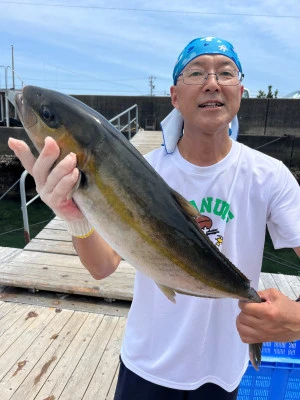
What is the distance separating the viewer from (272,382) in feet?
7.64

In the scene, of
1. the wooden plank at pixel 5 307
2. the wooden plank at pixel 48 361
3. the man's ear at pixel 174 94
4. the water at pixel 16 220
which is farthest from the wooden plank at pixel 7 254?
the water at pixel 16 220

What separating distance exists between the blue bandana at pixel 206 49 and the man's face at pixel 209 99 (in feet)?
0.09

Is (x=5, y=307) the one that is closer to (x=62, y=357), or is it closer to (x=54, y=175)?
(x=62, y=357)

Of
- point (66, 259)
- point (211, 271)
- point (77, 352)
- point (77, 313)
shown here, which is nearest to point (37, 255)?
point (66, 259)

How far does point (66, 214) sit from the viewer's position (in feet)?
4.77

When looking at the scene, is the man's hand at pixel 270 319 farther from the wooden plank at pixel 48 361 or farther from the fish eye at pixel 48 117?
the wooden plank at pixel 48 361

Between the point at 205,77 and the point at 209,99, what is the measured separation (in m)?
0.14

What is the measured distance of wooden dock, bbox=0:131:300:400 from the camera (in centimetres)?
299

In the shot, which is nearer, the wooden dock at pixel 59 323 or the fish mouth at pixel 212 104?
the fish mouth at pixel 212 104

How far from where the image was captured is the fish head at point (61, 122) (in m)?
1.37

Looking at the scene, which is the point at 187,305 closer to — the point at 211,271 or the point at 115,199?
the point at 211,271

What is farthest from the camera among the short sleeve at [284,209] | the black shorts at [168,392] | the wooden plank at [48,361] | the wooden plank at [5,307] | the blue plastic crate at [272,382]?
the wooden plank at [5,307]

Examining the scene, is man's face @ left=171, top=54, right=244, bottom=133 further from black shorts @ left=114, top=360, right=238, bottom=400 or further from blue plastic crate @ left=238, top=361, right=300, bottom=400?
blue plastic crate @ left=238, top=361, right=300, bottom=400

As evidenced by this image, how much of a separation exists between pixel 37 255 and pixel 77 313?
4.85 feet
